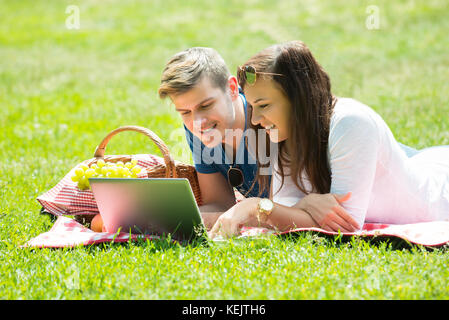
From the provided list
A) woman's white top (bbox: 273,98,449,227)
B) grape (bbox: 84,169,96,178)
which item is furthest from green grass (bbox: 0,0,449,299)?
grape (bbox: 84,169,96,178)

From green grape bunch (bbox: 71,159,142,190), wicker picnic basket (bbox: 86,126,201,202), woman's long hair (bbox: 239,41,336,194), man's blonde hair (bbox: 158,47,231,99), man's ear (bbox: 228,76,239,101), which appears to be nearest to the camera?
woman's long hair (bbox: 239,41,336,194)

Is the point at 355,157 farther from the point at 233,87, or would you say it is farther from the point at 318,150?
the point at 233,87

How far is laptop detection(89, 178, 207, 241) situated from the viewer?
306 centimetres

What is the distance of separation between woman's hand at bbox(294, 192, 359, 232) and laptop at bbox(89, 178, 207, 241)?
2.09ft

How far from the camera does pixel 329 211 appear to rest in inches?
124

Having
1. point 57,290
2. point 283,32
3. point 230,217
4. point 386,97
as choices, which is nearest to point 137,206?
point 230,217

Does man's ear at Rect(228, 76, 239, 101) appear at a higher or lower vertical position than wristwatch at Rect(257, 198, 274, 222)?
higher

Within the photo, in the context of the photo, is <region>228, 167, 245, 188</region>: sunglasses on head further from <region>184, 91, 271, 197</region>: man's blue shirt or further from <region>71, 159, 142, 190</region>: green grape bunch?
<region>71, 159, 142, 190</region>: green grape bunch

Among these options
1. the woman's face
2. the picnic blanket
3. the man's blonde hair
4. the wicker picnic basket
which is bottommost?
the picnic blanket

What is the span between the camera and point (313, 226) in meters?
3.27

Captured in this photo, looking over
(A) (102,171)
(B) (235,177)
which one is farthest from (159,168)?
(B) (235,177)

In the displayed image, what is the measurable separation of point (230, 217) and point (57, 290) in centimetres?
104
